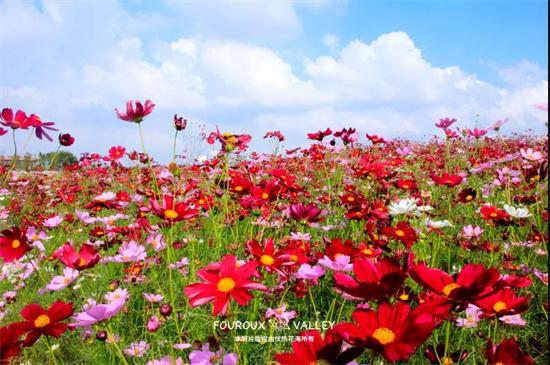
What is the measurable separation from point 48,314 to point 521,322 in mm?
1228

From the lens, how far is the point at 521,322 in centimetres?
130

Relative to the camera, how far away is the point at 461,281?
72cm

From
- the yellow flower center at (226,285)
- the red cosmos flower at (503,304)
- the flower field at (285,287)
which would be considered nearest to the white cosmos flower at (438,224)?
the flower field at (285,287)

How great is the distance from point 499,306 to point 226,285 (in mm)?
535

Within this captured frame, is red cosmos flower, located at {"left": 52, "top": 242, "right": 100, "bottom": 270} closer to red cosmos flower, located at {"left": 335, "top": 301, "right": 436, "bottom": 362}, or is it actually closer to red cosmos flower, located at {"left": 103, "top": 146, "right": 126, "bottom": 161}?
red cosmos flower, located at {"left": 335, "top": 301, "right": 436, "bottom": 362}

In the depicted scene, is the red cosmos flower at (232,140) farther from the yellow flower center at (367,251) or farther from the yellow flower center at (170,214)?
the yellow flower center at (367,251)

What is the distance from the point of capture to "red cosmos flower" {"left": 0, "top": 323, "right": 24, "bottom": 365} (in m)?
0.79

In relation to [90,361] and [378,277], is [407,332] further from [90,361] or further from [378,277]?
[90,361]

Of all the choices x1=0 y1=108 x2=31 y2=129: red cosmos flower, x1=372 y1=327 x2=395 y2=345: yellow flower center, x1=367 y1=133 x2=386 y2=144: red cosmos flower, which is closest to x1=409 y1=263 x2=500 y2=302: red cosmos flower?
x1=372 y1=327 x2=395 y2=345: yellow flower center

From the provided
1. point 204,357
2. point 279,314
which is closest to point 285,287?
point 279,314

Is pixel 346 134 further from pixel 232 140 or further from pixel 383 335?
pixel 383 335

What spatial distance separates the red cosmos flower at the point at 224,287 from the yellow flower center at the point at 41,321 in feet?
0.98

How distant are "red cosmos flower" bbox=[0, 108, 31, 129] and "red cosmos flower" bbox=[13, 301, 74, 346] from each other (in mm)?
784

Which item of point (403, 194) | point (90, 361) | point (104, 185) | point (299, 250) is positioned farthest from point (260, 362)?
point (104, 185)
